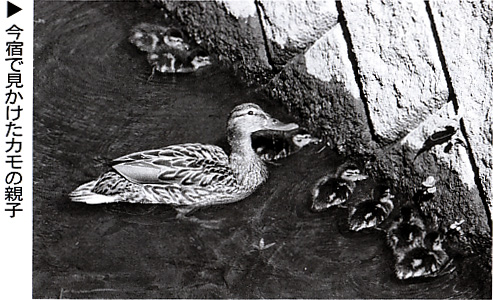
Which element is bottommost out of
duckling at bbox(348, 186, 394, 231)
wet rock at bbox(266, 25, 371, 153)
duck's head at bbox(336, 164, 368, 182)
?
duckling at bbox(348, 186, 394, 231)

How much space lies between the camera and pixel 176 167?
538cm

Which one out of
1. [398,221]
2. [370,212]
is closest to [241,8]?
[370,212]

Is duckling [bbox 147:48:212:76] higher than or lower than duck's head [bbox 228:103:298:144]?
higher

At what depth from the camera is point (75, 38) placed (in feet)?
20.2

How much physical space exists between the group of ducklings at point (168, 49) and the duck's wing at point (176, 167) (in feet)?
2.56

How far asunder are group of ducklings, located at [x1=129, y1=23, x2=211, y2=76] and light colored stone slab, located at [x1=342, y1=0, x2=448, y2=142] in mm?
1202

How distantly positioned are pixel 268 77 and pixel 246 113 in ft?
1.80

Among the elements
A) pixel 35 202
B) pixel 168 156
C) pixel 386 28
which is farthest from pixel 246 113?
pixel 35 202

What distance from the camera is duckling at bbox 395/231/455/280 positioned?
516cm

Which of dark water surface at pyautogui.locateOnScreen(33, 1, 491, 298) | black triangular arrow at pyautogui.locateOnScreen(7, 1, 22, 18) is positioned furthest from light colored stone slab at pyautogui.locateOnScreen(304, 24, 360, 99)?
black triangular arrow at pyautogui.locateOnScreen(7, 1, 22, 18)

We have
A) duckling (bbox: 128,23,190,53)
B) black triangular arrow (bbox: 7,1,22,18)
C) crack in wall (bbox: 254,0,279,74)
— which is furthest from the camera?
duckling (bbox: 128,23,190,53)

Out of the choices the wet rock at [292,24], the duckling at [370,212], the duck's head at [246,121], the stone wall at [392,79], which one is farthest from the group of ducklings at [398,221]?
the wet rock at [292,24]

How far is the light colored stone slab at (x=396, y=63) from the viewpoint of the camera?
16.6 feet

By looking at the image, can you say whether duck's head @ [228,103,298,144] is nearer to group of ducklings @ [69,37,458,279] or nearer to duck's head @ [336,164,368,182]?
group of ducklings @ [69,37,458,279]
